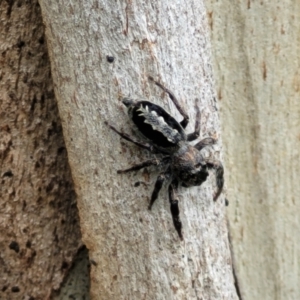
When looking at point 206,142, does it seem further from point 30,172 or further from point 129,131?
point 30,172


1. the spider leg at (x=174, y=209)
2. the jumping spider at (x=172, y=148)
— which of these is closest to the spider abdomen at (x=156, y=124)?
the jumping spider at (x=172, y=148)

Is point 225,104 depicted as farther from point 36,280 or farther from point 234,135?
point 36,280

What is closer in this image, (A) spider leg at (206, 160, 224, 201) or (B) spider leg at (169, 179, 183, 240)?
(B) spider leg at (169, 179, 183, 240)

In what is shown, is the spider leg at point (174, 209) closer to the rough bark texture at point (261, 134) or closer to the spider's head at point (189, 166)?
the spider's head at point (189, 166)

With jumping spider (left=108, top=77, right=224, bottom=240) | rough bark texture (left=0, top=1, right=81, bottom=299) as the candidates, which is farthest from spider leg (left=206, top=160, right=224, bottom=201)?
rough bark texture (left=0, top=1, right=81, bottom=299)

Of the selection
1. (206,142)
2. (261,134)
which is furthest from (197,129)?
(261,134)

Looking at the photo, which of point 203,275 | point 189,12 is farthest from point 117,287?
point 189,12

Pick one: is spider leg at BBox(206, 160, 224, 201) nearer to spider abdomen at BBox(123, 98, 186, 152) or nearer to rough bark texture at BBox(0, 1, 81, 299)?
spider abdomen at BBox(123, 98, 186, 152)
